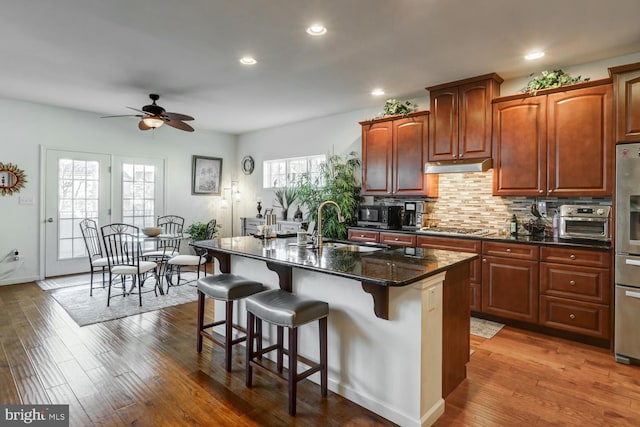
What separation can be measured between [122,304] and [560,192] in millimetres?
4964

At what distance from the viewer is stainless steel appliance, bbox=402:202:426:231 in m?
4.69

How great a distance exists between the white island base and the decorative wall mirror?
205 inches

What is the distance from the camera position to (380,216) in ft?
15.7

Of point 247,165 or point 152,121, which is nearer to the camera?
point 152,121

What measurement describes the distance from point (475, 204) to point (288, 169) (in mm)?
3506

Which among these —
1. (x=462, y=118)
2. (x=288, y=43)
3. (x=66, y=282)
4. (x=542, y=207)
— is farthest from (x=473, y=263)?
(x=66, y=282)

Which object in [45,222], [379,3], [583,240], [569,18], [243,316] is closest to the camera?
[379,3]

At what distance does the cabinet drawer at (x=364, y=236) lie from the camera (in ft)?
15.0

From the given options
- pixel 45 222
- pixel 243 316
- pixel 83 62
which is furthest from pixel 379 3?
pixel 45 222

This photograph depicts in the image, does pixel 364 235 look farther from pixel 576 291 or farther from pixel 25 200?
pixel 25 200

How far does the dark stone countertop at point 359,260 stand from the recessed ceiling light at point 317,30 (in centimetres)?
178

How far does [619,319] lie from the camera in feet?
9.49

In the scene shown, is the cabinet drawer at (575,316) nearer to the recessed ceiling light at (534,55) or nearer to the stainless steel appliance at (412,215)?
the stainless steel appliance at (412,215)

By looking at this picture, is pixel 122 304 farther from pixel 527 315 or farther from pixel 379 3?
pixel 527 315
